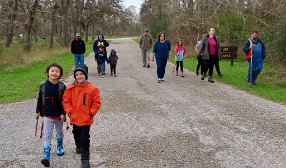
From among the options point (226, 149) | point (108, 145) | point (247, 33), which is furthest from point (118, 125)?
point (247, 33)

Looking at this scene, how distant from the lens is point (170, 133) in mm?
6797

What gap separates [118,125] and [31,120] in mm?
2035

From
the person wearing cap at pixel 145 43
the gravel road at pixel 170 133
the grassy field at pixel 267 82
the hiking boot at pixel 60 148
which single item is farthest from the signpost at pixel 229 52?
the hiking boot at pixel 60 148

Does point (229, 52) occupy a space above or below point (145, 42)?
below

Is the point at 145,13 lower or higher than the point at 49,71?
higher

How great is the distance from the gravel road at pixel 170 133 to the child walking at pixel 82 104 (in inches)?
16.7

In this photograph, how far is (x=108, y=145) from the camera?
20.1 ft

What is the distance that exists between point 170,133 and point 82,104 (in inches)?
92.6

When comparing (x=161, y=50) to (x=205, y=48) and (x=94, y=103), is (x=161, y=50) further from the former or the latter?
(x=94, y=103)

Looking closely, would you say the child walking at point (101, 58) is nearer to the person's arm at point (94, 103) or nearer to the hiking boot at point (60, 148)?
the hiking boot at point (60, 148)

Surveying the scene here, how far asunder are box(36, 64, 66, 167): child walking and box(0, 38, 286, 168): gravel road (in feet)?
1.22

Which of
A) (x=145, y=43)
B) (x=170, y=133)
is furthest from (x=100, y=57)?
(x=170, y=133)

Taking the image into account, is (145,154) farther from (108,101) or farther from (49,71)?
(108,101)

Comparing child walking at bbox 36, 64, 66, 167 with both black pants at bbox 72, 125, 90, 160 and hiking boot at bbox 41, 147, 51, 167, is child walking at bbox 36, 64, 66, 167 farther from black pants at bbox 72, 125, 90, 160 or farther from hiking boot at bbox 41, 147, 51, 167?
black pants at bbox 72, 125, 90, 160
